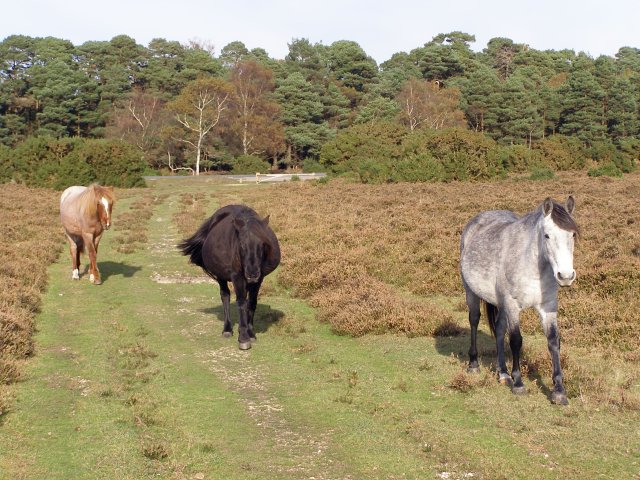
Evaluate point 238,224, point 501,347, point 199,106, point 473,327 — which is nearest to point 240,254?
point 238,224

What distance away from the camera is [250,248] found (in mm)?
9516

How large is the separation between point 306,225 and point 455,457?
17.5 m

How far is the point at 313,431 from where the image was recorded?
261 inches

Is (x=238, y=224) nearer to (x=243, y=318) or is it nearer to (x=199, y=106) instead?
(x=243, y=318)

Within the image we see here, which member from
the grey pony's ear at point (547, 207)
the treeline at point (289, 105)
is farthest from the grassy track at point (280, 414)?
the treeline at point (289, 105)

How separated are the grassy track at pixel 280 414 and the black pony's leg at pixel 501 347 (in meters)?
0.16

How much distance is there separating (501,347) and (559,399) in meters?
1.09

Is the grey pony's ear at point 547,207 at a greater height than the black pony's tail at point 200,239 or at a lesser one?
greater

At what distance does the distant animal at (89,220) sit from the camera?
1509cm

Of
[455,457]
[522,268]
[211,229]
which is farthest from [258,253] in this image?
[455,457]

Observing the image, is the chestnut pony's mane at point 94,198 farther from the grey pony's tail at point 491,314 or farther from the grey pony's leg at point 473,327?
the grey pony's tail at point 491,314

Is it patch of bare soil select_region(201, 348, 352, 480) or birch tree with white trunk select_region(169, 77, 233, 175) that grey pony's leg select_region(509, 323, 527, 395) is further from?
birch tree with white trunk select_region(169, 77, 233, 175)

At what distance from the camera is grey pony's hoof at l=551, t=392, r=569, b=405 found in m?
6.98

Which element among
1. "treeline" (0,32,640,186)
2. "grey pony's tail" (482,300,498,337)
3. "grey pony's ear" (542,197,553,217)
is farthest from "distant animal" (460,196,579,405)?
"treeline" (0,32,640,186)
